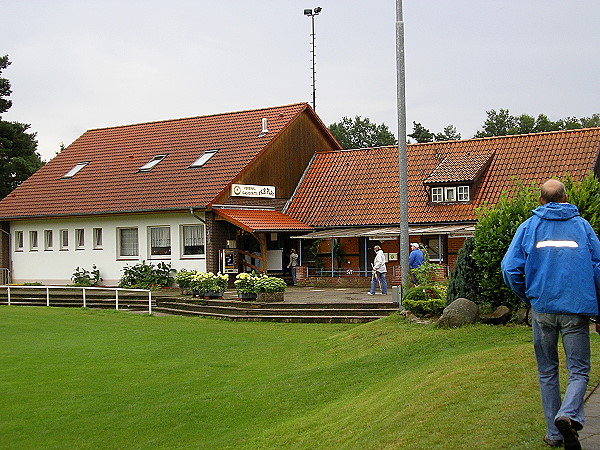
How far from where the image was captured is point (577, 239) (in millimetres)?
6734

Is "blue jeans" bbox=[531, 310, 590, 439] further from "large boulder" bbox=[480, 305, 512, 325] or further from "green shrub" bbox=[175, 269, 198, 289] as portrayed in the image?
"green shrub" bbox=[175, 269, 198, 289]

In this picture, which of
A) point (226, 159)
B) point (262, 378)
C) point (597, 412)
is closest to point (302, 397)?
point (262, 378)

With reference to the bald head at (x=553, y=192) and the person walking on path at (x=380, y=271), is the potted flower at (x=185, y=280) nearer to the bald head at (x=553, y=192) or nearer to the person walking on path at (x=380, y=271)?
the person walking on path at (x=380, y=271)

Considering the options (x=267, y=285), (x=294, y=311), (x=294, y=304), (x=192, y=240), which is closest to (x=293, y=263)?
(x=192, y=240)

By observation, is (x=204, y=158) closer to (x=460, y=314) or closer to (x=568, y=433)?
(x=460, y=314)

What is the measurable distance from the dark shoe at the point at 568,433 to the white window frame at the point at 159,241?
31216 millimetres

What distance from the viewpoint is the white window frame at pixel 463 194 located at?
35750 millimetres

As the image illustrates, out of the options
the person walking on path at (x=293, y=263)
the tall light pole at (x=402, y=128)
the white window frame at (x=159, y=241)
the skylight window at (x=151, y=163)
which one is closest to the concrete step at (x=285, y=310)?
the tall light pole at (x=402, y=128)

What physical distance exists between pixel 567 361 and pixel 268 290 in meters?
20.0

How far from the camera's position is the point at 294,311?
25.0 metres

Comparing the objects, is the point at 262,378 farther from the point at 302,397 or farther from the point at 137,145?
the point at 137,145

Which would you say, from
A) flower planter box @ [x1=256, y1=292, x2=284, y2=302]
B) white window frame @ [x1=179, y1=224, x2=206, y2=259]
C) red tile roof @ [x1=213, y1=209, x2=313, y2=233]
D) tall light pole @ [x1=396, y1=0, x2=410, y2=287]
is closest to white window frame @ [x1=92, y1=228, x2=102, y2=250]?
white window frame @ [x1=179, y1=224, x2=206, y2=259]

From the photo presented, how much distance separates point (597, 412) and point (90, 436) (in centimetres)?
612

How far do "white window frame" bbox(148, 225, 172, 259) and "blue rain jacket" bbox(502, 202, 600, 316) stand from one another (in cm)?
3064
